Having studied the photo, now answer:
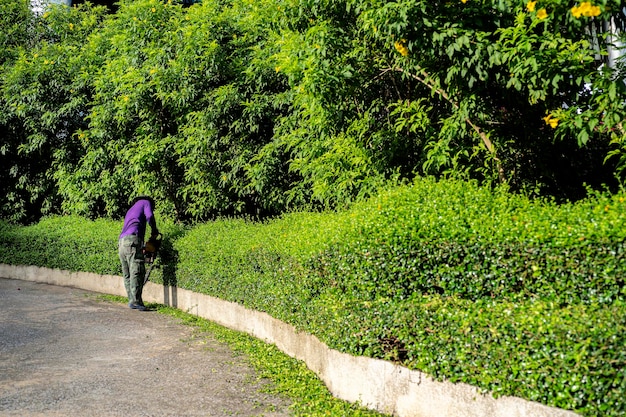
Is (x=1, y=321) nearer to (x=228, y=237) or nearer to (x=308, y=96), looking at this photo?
(x=228, y=237)

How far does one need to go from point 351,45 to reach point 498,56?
2.30m

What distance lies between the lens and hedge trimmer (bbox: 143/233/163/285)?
34.4 feet

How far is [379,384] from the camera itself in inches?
198

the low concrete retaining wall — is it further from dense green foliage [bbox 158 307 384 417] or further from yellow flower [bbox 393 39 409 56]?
yellow flower [bbox 393 39 409 56]

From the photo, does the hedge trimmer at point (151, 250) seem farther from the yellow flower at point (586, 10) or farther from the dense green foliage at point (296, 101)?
the yellow flower at point (586, 10)

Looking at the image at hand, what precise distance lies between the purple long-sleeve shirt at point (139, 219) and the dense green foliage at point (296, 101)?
1.13 m

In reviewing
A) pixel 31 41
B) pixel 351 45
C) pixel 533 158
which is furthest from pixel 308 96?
pixel 31 41

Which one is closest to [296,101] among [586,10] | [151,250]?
[151,250]

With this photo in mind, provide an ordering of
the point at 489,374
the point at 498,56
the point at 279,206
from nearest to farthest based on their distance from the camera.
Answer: the point at 489,374
the point at 498,56
the point at 279,206

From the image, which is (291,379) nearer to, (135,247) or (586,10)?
(586,10)

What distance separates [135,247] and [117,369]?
4146 mm

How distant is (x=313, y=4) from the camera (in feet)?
23.9

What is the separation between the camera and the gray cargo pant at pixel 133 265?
1041 centimetres

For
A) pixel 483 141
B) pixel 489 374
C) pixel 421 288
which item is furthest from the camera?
pixel 483 141
